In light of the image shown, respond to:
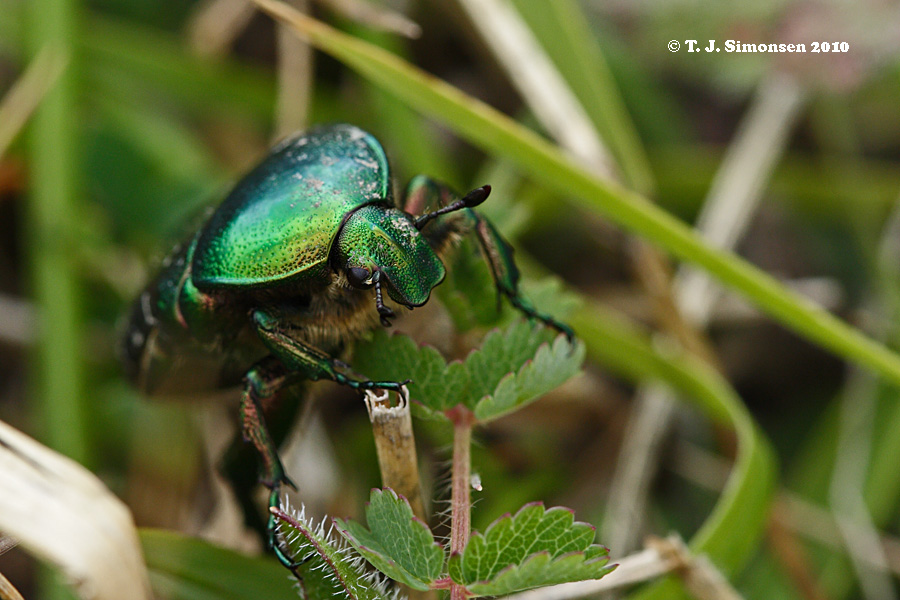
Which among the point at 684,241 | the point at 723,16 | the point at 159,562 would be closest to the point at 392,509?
the point at 159,562

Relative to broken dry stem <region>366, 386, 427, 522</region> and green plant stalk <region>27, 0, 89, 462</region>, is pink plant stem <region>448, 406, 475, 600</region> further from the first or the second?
green plant stalk <region>27, 0, 89, 462</region>

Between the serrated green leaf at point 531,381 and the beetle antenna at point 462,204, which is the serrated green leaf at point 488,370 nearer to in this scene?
the serrated green leaf at point 531,381

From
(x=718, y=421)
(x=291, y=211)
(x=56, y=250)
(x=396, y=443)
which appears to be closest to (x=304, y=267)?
(x=291, y=211)

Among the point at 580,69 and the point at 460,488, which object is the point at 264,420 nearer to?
the point at 460,488

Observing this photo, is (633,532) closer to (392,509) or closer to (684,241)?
(684,241)

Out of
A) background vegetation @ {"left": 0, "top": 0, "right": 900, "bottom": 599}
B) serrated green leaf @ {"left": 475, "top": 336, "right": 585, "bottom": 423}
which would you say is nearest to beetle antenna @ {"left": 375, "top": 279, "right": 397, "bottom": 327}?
serrated green leaf @ {"left": 475, "top": 336, "right": 585, "bottom": 423}

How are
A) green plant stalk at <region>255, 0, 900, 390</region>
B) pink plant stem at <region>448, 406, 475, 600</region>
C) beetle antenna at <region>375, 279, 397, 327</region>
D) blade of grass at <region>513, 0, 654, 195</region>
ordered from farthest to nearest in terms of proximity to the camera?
blade of grass at <region>513, 0, 654, 195</region> → green plant stalk at <region>255, 0, 900, 390</region> → beetle antenna at <region>375, 279, 397, 327</region> → pink plant stem at <region>448, 406, 475, 600</region>
